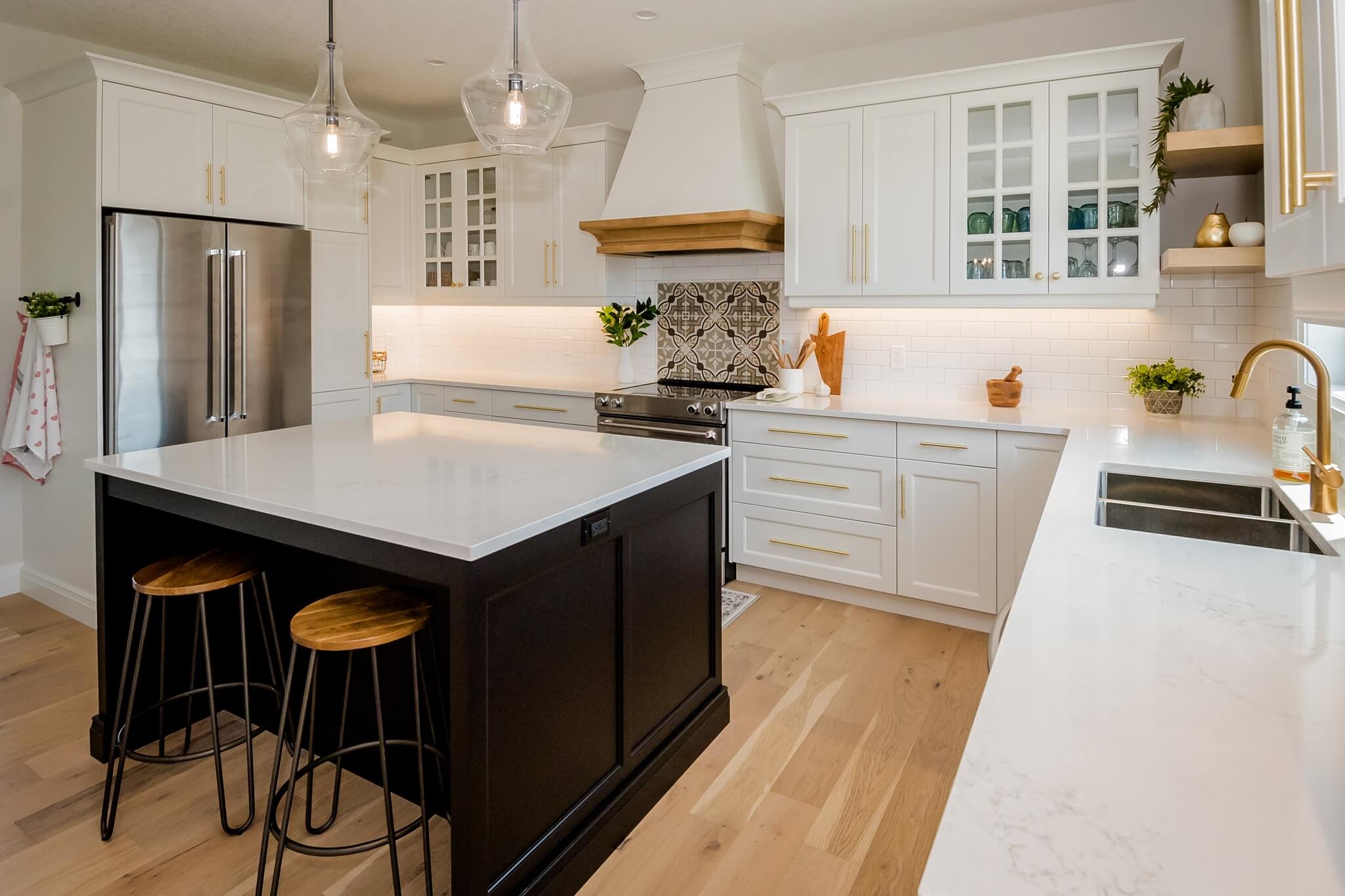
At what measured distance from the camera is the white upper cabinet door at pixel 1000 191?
346cm

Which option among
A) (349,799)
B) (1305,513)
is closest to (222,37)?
(349,799)

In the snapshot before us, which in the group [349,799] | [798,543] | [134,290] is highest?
[134,290]

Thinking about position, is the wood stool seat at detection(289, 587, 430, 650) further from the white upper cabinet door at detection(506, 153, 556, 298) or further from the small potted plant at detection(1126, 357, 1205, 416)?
the white upper cabinet door at detection(506, 153, 556, 298)

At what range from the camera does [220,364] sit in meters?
3.92

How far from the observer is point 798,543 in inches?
155

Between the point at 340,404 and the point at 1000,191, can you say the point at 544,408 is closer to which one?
the point at 340,404

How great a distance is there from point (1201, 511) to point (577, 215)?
3.63m

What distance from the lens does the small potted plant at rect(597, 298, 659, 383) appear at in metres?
4.80

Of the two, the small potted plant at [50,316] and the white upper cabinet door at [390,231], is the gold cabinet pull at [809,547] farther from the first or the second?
the small potted plant at [50,316]

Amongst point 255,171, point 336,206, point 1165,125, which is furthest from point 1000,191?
point 255,171

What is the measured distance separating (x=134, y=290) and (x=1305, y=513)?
4.24 metres

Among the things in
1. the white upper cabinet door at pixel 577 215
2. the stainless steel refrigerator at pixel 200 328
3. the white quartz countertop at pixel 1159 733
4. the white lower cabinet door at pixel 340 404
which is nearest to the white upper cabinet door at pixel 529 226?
the white upper cabinet door at pixel 577 215

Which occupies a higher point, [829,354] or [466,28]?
[466,28]

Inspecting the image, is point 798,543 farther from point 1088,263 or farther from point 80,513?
point 80,513
